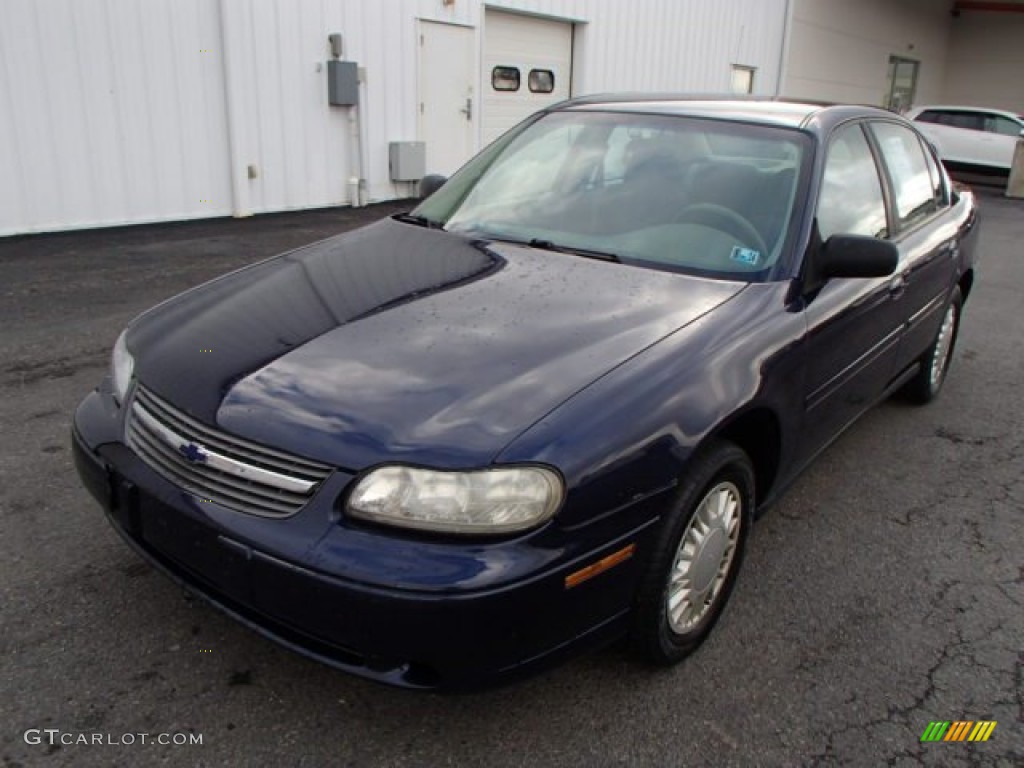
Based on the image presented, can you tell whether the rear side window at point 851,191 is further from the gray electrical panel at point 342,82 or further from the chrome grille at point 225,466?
the gray electrical panel at point 342,82

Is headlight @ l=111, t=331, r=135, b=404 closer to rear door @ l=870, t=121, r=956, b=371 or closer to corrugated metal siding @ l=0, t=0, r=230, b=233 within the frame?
rear door @ l=870, t=121, r=956, b=371

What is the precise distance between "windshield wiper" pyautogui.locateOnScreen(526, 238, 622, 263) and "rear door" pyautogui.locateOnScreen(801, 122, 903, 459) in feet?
2.26

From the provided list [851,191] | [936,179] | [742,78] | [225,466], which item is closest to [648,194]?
[851,191]

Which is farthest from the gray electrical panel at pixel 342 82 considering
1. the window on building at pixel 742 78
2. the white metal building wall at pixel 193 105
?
the window on building at pixel 742 78

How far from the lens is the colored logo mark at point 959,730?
226cm

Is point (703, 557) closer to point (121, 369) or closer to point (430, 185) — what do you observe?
point (121, 369)

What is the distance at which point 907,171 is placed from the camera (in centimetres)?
402

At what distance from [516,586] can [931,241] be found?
3.10 meters

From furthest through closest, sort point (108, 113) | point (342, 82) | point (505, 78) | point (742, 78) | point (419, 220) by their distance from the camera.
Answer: point (742, 78) → point (505, 78) → point (342, 82) → point (108, 113) → point (419, 220)

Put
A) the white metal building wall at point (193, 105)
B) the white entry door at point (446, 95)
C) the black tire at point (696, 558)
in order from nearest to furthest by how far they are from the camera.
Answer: the black tire at point (696, 558) → the white metal building wall at point (193, 105) → the white entry door at point (446, 95)

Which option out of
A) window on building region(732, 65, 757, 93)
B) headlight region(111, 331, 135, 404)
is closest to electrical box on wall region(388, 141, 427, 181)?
headlight region(111, 331, 135, 404)

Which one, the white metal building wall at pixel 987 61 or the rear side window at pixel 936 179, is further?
the white metal building wall at pixel 987 61

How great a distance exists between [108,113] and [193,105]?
2.92 ft

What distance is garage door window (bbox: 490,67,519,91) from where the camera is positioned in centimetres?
1185
